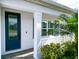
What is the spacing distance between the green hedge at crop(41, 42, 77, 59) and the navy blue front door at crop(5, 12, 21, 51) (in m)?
2.89

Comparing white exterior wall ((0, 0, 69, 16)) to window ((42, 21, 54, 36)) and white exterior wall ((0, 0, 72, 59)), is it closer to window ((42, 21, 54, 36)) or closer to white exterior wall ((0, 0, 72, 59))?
white exterior wall ((0, 0, 72, 59))

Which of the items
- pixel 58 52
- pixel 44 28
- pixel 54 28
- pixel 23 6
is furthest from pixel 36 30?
pixel 58 52

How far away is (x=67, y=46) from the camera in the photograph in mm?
8438

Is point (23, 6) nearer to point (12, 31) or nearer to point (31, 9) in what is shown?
point (31, 9)

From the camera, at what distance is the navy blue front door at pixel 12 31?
975 cm

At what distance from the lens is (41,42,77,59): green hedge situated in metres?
7.80

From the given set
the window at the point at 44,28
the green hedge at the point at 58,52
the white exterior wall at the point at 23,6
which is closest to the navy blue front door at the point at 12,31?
the white exterior wall at the point at 23,6

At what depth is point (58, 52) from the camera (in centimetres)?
790

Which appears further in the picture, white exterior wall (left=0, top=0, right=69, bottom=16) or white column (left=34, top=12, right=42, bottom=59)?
white column (left=34, top=12, right=42, bottom=59)

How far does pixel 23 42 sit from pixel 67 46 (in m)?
3.97

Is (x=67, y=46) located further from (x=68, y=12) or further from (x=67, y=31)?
(x=68, y=12)

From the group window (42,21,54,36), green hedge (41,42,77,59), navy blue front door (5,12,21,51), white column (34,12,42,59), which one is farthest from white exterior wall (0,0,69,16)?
green hedge (41,42,77,59)

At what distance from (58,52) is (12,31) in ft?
12.9

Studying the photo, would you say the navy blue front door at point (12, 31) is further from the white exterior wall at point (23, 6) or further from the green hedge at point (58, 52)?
the green hedge at point (58, 52)
